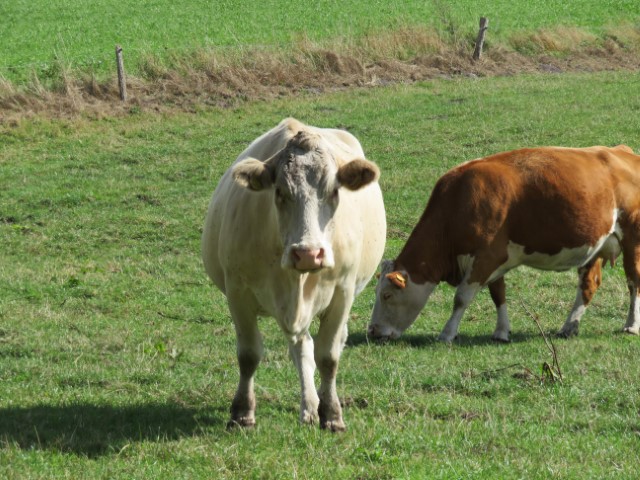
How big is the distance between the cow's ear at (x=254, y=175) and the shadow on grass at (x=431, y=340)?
4164mm

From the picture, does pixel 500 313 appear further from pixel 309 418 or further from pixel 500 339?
pixel 309 418

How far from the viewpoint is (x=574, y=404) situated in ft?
24.6

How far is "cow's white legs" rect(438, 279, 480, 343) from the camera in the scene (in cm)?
1030

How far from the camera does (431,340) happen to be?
410 inches

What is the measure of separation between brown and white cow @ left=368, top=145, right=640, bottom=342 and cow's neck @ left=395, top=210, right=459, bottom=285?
0.04ft

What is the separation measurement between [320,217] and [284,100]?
1837 cm

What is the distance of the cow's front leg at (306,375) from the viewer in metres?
7.08

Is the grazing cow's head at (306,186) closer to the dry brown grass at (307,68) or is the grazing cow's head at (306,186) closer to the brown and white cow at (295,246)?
the brown and white cow at (295,246)

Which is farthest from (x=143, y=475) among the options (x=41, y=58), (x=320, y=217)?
(x=41, y=58)

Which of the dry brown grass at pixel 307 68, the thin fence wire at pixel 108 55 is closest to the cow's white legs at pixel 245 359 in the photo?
the dry brown grass at pixel 307 68

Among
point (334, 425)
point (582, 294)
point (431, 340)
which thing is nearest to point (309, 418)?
point (334, 425)

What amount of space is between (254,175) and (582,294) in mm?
5957

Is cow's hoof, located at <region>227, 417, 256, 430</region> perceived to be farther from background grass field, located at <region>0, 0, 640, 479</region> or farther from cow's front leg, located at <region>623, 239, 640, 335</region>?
cow's front leg, located at <region>623, 239, 640, 335</region>

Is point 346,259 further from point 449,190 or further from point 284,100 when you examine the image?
point 284,100
